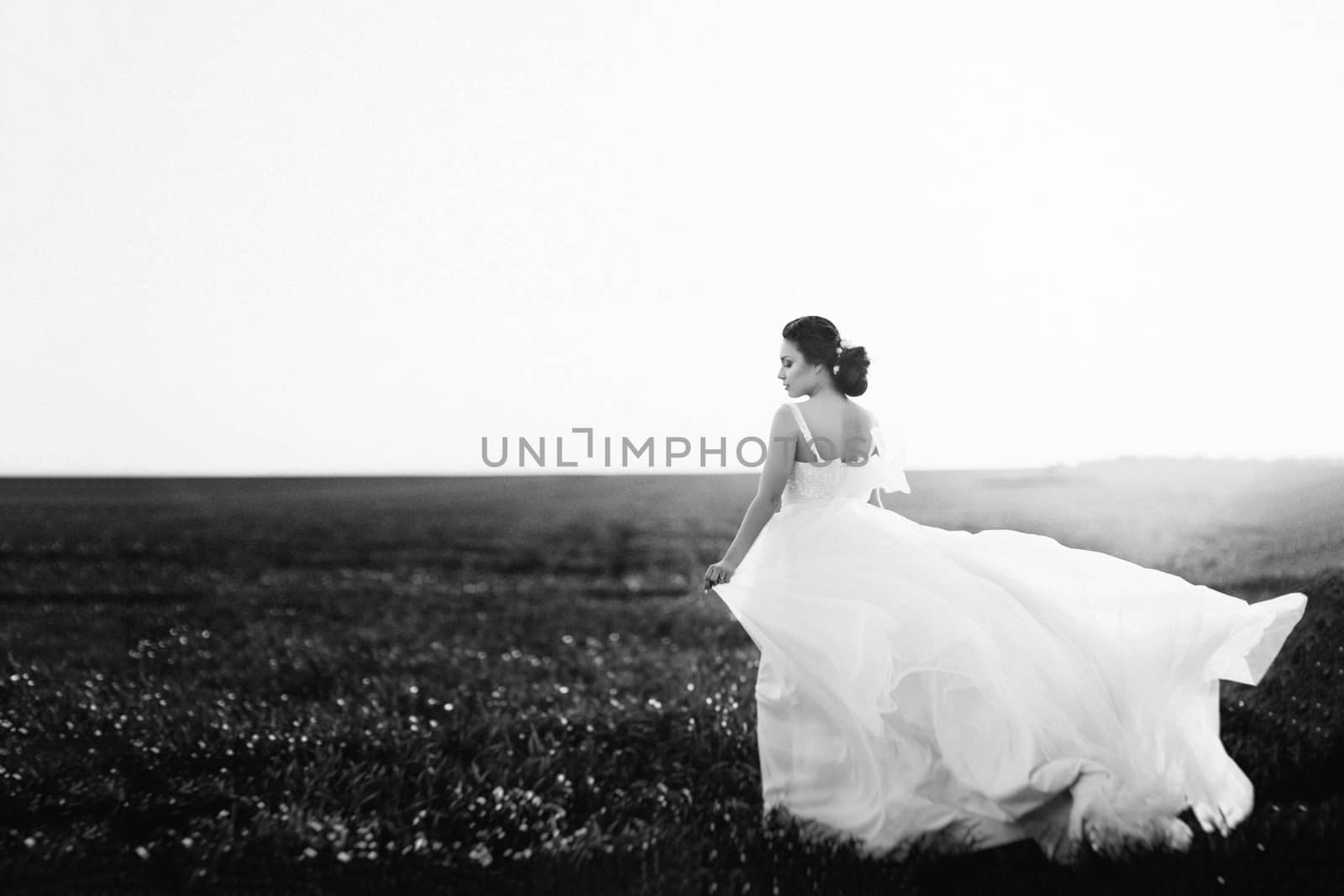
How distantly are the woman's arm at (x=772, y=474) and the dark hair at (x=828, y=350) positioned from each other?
0.31 meters

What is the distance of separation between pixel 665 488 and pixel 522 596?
3969mm

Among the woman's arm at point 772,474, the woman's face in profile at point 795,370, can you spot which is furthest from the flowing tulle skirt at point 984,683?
the woman's face in profile at point 795,370

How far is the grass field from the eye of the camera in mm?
4250

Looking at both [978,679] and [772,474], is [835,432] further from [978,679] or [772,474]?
[978,679]

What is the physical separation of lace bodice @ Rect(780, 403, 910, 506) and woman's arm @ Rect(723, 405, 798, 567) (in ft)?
0.16

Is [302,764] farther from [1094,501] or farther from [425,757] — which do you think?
[1094,501]

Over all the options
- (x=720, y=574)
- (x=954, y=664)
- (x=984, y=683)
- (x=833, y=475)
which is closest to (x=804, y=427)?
(x=833, y=475)

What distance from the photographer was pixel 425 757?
5809 millimetres

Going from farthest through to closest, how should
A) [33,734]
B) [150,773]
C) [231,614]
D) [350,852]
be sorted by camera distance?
[231,614] < [33,734] < [150,773] < [350,852]

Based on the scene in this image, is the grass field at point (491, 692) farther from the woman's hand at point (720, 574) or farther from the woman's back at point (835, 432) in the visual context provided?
→ the woman's back at point (835, 432)

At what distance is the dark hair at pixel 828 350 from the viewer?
15.9 feet

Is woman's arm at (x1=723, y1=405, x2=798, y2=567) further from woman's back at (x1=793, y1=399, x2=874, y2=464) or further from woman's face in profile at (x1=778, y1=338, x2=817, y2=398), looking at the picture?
woman's face in profile at (x1=778, y1=338, x2=817, y2=398)

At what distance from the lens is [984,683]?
13.9ft

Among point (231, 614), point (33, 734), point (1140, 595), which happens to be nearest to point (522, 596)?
point (231, 614)
